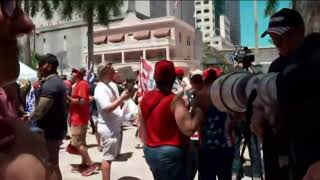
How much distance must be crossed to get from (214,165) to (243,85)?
266 cm

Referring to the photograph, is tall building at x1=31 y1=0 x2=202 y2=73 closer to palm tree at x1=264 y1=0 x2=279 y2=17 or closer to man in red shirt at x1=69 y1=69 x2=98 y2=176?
palm tree at x1=264 y1=0 x2=279 y2=17

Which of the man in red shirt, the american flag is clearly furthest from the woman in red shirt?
the american flag

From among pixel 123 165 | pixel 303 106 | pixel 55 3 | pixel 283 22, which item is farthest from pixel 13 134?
pixel 55 3

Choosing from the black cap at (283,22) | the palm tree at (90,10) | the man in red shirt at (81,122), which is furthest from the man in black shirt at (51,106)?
the palm tree at (90,10)

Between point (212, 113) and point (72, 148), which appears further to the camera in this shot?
point (72, 148)

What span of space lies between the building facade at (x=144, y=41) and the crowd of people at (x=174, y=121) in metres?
46.5

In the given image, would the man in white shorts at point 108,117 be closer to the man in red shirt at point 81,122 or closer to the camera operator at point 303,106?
the man in red shirt at point 81,122

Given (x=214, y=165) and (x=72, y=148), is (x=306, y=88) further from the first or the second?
(x=72, y=148)

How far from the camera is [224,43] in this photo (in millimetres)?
120125

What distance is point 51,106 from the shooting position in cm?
491

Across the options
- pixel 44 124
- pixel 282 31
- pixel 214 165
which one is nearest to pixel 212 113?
pixel 214 165

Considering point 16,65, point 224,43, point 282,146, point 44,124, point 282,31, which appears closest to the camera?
point 16,65

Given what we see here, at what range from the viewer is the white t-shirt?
Result: 568cm

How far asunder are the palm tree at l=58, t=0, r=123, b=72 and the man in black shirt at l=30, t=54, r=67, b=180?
2666 cm
